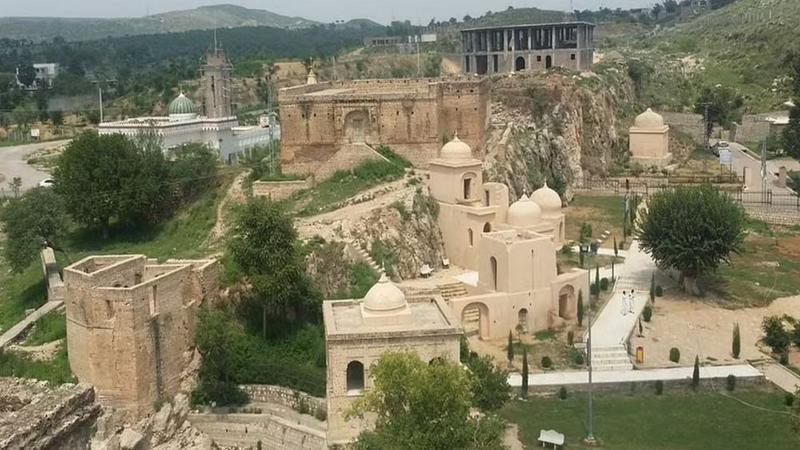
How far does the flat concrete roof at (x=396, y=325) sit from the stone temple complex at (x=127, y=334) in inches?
159

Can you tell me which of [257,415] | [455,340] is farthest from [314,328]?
[455,340]

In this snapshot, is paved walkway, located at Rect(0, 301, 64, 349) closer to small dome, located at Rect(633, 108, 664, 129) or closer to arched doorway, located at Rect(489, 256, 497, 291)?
arched doorway, located at Rect(489, 256, 497, 291)

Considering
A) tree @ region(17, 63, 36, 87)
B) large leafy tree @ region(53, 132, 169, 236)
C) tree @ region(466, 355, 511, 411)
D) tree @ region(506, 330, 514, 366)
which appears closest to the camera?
tree @ region(466, 355, 511, 411)

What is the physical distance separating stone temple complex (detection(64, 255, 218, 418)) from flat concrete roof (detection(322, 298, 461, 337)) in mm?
4028

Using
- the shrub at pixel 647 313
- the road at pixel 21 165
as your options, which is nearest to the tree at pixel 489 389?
the shrub at pixel 647 313

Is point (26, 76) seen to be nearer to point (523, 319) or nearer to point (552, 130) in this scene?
point (552, 130)

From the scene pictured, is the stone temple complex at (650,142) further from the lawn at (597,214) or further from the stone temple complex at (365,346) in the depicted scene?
the stone temple complex at (365,346)

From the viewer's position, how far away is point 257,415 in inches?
902

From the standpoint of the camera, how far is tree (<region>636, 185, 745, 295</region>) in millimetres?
29312

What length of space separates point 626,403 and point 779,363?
5275 millimetres

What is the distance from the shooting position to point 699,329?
27.7 m

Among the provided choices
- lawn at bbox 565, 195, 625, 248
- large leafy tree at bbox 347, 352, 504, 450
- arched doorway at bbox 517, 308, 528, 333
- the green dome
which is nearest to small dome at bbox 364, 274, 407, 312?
large leafy tree at bbox 347, 352, 504, 450

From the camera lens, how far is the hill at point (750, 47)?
74750 millimetres

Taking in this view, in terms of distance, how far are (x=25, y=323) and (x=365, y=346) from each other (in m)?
10.5
